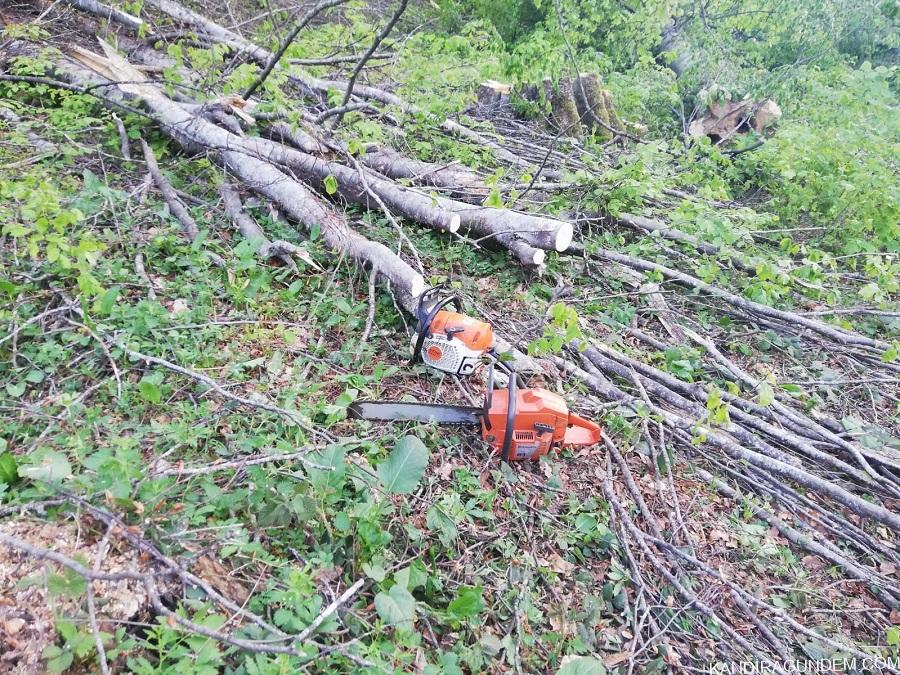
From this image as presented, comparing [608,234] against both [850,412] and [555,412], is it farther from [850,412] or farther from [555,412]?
[555,412]

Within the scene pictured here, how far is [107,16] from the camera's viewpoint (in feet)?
18.6

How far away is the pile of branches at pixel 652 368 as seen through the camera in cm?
223

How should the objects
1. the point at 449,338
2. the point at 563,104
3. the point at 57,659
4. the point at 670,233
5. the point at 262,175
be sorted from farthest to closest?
the point at 563,104 → the point at 670,233 → the point at 262,175 → the point at 449,338 → the point at 57,659

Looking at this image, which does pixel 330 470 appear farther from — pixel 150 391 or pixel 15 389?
pixel 15 389

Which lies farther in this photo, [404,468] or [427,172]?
[427,172]

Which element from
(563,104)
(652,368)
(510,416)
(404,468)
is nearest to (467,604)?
(404,468)

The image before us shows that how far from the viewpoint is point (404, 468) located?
6.37 feet

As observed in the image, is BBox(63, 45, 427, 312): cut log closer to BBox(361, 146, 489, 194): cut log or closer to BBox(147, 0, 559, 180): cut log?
BBox(361, 146, 489, 194): cut log

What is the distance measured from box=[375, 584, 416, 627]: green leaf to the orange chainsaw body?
922mm

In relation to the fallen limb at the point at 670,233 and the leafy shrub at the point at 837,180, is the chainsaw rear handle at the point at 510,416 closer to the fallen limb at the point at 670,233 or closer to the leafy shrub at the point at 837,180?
the fallen limb at the point at 670,233

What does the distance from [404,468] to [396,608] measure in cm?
49

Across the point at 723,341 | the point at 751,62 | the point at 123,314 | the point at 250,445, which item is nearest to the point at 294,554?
the point at 250,445

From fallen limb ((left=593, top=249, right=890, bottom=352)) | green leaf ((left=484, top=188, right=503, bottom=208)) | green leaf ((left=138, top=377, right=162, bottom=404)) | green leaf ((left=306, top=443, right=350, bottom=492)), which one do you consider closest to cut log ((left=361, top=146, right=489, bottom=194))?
green leaf ((left=484, top=188, right=503, bottom=208))

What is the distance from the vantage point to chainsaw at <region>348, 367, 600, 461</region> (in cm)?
235
